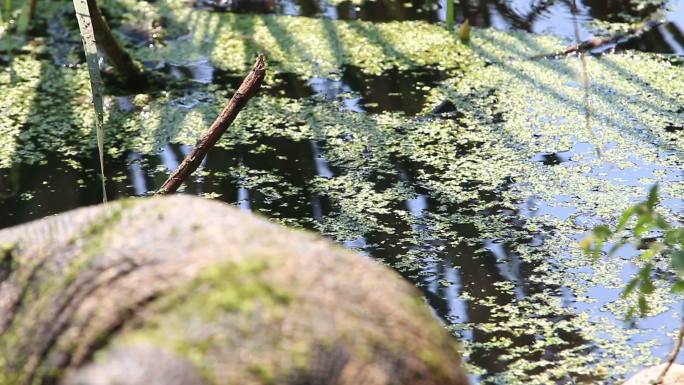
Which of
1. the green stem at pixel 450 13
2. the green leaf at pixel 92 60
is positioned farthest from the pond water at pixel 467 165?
the green leaf at pixel 92 60

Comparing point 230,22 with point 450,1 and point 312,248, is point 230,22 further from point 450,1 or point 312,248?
point 312,248

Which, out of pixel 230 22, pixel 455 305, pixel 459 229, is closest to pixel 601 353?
pixel 455 305

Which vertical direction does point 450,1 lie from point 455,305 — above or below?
above

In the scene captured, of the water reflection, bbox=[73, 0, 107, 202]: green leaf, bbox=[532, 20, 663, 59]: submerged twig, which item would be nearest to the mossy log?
bbox=[73, 0, 107, 202]: green leaf

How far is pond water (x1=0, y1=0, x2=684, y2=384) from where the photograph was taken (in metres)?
2.31

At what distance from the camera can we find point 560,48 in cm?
375

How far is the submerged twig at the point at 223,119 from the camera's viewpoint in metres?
2.27

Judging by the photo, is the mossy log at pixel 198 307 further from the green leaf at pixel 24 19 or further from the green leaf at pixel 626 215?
the green leaf at pixel 24 19

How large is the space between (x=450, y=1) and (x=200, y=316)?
2399mm

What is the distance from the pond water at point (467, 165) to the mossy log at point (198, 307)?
818mm

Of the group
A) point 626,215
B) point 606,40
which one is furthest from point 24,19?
point 626,215

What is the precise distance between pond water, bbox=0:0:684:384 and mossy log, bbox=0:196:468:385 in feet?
2.68

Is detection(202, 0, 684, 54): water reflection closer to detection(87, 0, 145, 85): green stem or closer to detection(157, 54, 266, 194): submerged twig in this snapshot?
detection(87, 0, 145, 85): green stem

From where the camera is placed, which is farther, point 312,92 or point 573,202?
point 312,92
